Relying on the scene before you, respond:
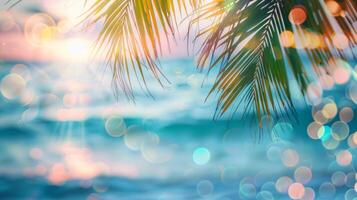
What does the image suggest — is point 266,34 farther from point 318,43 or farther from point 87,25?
point 87,25

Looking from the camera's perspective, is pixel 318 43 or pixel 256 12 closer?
pixel 318 43

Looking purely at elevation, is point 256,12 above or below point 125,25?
below

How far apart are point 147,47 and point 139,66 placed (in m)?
0.10

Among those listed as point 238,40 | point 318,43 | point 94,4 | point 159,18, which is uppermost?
point 94,4

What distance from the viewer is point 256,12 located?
234 centimetres

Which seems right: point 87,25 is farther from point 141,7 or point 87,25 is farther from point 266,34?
point 266,34

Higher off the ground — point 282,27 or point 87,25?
point 87,25

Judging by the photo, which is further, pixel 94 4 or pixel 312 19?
pixel 94 4

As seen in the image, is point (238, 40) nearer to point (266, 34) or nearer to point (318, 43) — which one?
point (266, 34)

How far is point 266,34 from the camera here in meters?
2.43

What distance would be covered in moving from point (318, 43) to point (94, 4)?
945mm

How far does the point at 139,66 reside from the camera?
2.43 m

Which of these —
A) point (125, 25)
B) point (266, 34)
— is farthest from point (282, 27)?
point (125, 25)

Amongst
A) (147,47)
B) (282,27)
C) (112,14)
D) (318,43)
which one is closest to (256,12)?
(282,27)
